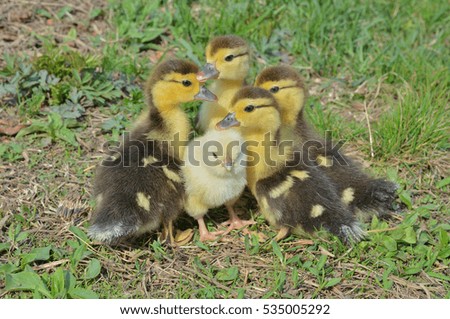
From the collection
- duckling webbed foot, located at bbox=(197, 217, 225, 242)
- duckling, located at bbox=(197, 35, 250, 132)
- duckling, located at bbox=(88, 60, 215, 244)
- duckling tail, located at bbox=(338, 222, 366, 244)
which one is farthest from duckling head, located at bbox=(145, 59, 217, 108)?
duckling tail, located at bbox=(338, 222, 366, 244)

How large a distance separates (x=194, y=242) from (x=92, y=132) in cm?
134

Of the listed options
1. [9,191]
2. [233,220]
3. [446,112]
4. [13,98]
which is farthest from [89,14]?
[446,112]

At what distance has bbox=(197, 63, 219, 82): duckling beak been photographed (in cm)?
415

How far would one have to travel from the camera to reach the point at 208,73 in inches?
169

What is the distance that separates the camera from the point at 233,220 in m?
4.14

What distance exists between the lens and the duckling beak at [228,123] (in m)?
3.86

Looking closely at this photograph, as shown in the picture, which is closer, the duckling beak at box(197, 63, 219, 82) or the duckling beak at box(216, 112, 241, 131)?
the duckling beak at box(216, 112, 241, 131)

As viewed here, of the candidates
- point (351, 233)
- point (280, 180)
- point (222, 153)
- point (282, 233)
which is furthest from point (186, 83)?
point (351, 233)

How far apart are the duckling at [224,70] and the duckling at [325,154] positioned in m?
0.20

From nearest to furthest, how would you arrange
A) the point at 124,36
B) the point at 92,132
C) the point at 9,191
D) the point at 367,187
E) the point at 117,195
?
the point at 117,195
the point at 367,187
the point at 9,191
the point at 92,132
the point at 124,36

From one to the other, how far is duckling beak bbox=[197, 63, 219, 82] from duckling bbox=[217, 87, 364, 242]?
0.29 metres

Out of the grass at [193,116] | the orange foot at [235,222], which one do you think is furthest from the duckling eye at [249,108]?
the grass at [193,116]

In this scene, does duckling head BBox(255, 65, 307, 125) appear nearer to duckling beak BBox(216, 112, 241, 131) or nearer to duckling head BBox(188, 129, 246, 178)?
duckling beak BBox(216, 112, 241, 131)

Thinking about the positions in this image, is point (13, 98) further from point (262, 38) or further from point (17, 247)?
point (262, 38)
